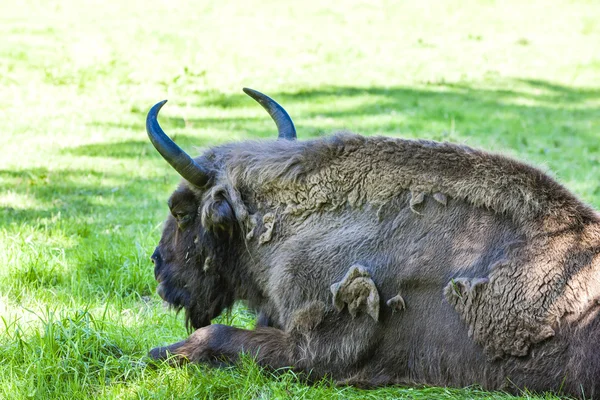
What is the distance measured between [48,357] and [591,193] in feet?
20.8

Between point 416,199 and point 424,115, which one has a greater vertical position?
point 424,115

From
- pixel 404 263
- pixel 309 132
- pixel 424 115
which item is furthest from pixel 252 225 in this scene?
pixel 424 115

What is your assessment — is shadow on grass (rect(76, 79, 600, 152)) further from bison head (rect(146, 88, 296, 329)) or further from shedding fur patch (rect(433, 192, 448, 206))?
shedding fur patch (rect(433, 192, 448, 206))

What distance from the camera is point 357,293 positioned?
441 centimetres

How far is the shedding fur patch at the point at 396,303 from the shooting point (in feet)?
14.4

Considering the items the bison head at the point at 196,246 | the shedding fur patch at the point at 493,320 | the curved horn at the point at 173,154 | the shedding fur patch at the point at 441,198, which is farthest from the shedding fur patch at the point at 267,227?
the shedding fur patch at the point at 493,320

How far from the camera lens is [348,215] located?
464cm

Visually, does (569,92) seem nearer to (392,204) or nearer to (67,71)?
(67,71)

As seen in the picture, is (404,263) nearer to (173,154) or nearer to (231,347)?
(231,347)

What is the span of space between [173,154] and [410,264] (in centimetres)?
143

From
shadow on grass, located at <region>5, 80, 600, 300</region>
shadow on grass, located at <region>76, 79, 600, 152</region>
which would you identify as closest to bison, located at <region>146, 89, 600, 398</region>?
shadow on grass, located at <region>5, 80, 600, 300</region>

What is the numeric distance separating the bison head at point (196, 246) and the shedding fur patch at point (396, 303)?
100 centimetres

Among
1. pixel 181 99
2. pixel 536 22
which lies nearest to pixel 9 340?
pixel 181 99

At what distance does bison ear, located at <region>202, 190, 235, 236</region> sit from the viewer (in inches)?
188
